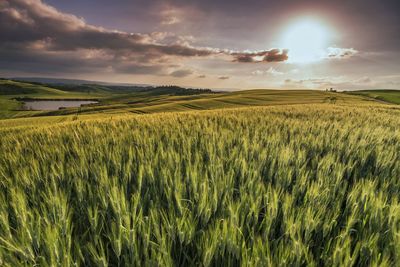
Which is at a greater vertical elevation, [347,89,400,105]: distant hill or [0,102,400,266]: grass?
[347,89,400,105]: distant hill

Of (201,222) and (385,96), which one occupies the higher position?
(385,96)

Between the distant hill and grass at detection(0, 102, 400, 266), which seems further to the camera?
the distant hill

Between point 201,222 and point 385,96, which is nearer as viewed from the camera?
point 201,222

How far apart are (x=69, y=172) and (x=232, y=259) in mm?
1426

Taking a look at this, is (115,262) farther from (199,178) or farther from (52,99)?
(52,99)

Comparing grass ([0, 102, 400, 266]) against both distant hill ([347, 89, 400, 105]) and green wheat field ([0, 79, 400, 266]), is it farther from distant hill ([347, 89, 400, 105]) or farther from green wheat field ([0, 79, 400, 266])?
distant hill ([347, 89, 400, 105])

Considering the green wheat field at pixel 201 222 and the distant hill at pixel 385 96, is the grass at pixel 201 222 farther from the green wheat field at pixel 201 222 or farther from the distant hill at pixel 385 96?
the distant hill at pixel 385 96

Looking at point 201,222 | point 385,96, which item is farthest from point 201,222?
point 385,96

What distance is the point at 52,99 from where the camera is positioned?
17500 cm

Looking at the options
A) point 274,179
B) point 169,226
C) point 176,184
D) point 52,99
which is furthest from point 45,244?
point 52,99

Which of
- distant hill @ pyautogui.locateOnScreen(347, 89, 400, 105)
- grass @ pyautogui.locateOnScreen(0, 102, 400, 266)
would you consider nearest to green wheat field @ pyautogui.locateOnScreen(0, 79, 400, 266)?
grass @ pyautogui.locateOnScreen(0, 102, 400, 266)

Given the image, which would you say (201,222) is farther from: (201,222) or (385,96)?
(385,96)

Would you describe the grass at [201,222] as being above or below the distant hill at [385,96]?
below

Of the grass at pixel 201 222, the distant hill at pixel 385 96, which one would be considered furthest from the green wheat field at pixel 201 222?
the distant hill at pixel 385 96
